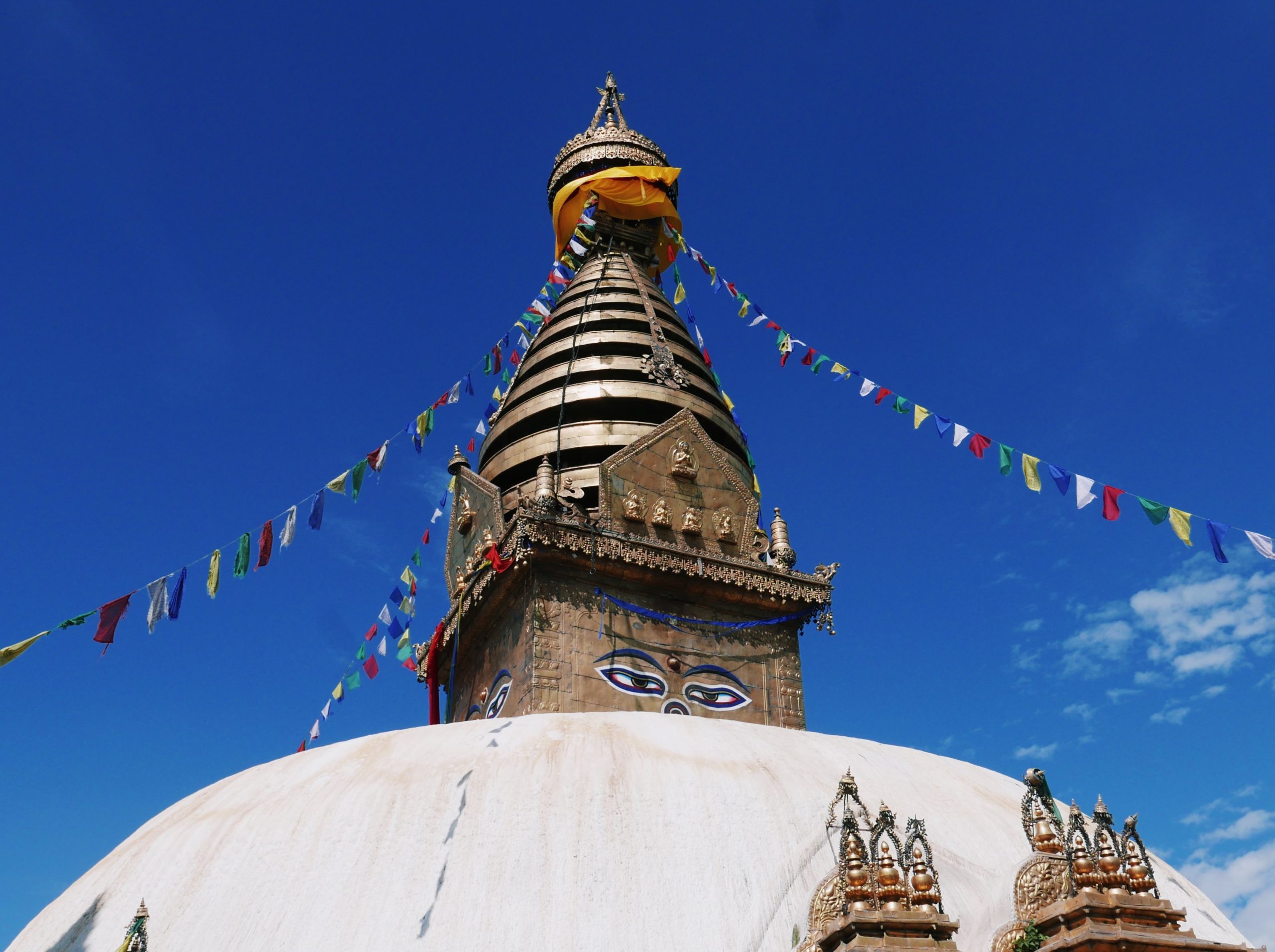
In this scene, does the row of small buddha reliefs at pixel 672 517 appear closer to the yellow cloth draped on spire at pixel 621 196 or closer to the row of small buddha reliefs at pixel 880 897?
the yellow cloth draped on spire at pixel 621 196

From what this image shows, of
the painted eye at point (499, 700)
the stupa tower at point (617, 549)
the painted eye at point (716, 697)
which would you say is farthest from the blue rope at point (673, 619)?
the painted eye at point (499, 700)

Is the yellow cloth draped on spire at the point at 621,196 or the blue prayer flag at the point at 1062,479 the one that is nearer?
the blue prayer flag at the point at 1062,479

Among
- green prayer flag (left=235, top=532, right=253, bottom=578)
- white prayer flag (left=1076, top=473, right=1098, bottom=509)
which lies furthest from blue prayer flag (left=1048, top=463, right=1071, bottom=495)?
green prayer flag (left=235, top=532, right=253, bottom=578)

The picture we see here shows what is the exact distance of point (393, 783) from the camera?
22.7 ft

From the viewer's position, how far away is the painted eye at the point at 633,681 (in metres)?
13.1

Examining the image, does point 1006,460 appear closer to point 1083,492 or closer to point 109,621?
point 1083,492

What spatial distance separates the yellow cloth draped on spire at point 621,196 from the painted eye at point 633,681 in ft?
32.5

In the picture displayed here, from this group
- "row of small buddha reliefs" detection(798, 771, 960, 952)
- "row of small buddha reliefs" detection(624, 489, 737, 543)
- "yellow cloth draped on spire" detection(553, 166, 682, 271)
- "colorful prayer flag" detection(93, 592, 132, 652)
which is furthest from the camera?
"yellow cloth draped on spire" detection(553, 166, 682, 271)

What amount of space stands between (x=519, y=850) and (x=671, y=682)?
23.6ft

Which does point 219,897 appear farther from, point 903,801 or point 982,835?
point 982,835

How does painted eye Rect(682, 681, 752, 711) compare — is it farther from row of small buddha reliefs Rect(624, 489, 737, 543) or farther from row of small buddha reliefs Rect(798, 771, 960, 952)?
row of small buddha reliefs Rect(798, 771, 960, 952)

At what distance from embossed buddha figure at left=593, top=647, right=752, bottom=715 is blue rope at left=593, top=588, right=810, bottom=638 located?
17.5 inches

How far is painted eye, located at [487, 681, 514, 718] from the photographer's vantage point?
531 inches

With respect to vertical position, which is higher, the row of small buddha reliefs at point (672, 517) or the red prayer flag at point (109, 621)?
the row of small buddha reliefs at point (672, 517)
